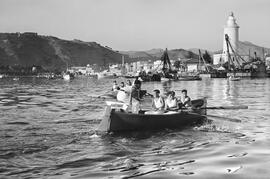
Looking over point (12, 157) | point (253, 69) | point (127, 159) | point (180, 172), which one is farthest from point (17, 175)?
point (253, 69)

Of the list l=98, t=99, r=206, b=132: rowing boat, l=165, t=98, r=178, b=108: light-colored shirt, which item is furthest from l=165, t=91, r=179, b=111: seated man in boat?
l=98, t=99, r=206, b=132: rowing boat

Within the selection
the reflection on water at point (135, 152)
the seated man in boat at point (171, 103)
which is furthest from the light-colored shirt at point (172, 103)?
the reflection on water at point (135, 152)

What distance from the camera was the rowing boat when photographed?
20328 millimetres

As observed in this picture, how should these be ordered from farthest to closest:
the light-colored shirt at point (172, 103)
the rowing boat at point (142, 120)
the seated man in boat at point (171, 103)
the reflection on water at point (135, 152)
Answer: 1. the light-colored shirt at point (172, 103)
2. the seated man in boat at point (171, 103)
3. the rowing boat at point (142, 120)
4. the reflection on water at point (135, 152)

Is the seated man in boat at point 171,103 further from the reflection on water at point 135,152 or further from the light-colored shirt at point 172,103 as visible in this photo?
the reflection on water at point 135,152

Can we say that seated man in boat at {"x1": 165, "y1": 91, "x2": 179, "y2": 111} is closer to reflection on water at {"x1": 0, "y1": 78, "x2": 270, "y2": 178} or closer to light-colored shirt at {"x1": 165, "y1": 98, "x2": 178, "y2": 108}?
light-colored shirt at {"x1": 165, "y1": 98, "x2": 178, "y2": 108}

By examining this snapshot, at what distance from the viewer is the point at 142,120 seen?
21328mm

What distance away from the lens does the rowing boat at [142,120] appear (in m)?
20.3

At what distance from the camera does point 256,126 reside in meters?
24.7

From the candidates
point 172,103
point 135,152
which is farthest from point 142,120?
point 135,152

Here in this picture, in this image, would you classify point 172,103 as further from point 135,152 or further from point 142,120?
point 135,152

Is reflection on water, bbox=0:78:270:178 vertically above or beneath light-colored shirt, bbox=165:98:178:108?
beneath

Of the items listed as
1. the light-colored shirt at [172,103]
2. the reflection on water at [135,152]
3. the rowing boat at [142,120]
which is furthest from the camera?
the light-colored shirt at [172,103]

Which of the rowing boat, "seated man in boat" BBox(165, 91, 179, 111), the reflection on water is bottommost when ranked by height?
the reflection on water
